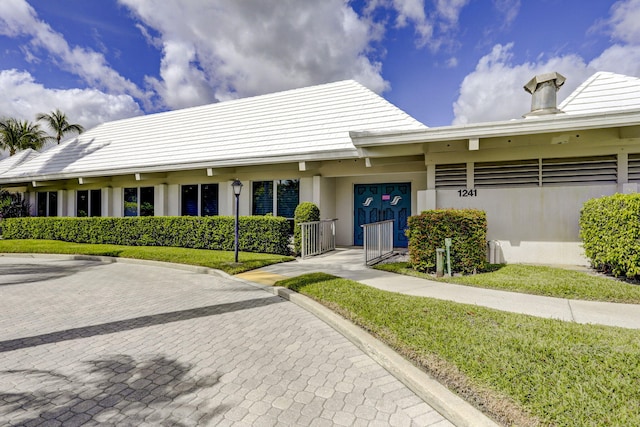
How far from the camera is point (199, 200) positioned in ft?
47.2

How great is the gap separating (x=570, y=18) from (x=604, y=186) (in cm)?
563

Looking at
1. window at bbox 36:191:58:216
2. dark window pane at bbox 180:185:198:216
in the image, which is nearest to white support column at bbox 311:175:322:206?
dark window pane at bbox 180:185:198:216

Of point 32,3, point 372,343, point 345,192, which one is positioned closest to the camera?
point 372,343

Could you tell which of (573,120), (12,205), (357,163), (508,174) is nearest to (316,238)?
(357,163)

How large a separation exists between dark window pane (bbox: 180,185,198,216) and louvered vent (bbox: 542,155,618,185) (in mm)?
13203

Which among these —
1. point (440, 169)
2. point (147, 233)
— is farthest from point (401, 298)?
point (147, 233)

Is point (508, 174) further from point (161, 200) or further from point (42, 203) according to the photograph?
point (42, 203)

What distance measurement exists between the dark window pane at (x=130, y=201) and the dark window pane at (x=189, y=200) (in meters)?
3.03

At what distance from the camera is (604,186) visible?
26.1 ft

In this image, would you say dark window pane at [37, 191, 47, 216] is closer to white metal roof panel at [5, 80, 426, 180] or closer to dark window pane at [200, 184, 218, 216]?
white metal roof panel at [5, 80, 426, 180]

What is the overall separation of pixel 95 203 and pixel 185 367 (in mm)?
17463

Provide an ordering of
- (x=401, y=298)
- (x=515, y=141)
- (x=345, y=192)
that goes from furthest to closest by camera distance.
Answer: (x=345, y=192) → (x=515, y=141) → (x=401, y=298)

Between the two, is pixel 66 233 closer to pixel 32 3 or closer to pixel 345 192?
pixel 32 3

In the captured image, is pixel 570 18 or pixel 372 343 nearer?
pixel 372 343
